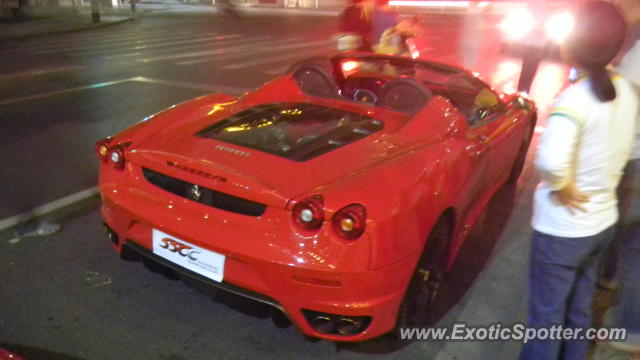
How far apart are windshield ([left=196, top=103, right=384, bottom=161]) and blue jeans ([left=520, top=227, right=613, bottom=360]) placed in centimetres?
125

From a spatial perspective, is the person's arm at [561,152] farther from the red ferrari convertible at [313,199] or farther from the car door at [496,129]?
the car door at [496,129]

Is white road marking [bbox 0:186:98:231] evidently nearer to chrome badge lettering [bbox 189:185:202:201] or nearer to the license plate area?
the license plate area

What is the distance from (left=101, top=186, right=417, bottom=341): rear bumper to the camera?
7.78 ft

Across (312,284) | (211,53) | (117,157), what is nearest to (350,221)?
(312,284)

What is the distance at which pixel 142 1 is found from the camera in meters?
38.3

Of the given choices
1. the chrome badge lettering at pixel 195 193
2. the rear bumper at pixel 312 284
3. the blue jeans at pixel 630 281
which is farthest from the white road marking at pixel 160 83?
the blue jeans at pixel 630 281

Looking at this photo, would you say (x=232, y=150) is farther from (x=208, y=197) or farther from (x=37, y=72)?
(x=37, y=72)

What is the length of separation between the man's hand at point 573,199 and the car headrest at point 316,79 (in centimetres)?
202

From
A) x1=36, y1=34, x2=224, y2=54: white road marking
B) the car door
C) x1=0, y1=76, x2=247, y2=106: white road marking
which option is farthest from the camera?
x1=36, y1=34, x2=224, y2=54: white road marking

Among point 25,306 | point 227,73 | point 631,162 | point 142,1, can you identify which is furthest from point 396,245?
point 142,1

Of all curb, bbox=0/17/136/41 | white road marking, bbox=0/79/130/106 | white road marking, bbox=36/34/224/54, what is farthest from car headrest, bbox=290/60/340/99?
curb, bbox=0/17/136/41

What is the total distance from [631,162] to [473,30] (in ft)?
66.5

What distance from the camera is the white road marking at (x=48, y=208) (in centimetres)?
398

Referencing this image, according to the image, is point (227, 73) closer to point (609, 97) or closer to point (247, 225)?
point (247, 225)
